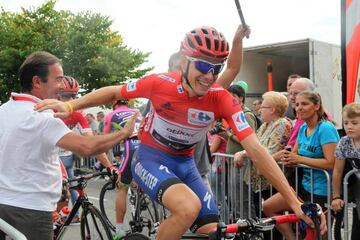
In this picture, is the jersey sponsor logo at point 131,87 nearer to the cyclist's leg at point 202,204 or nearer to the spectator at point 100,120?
the cyclist's leg at point 202,204

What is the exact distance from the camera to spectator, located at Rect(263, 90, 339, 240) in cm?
436

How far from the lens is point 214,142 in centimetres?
648

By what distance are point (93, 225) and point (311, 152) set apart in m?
2.17

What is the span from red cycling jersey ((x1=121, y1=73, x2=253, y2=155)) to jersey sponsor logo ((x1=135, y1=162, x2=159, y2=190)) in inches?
7.5

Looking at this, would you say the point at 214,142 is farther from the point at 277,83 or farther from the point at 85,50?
the point at 85,50

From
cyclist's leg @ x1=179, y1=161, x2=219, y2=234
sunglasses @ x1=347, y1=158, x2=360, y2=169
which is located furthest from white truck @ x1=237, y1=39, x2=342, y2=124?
cyclist's leg @ x1=179, y1=161, x2=219, y2=234

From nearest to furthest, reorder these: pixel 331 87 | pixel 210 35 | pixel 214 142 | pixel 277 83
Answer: pixel 210 35 → pixel 214 142 → pixel 331 87 → pixel 277 83

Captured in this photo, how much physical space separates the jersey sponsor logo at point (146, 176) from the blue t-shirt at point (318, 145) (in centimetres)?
185

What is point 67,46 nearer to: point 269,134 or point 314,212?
point 269,134

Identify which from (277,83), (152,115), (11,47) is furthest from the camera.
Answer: (11,47)

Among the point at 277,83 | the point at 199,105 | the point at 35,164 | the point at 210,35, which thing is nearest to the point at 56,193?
the point at 35,164

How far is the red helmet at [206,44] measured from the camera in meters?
3.09

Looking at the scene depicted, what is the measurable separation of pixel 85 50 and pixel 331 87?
2554 cm

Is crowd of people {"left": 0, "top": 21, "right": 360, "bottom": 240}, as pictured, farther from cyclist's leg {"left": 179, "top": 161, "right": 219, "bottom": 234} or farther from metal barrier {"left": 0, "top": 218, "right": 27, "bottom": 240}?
metal barrier {"left": 0, "top": 218, "right": 27, "bottom": 240}
